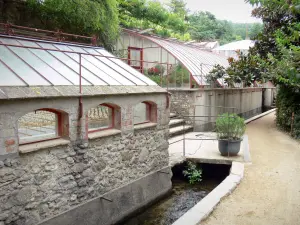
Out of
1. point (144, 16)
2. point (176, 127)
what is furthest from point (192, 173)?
point (144, 16)

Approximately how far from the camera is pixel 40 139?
5.31 metres

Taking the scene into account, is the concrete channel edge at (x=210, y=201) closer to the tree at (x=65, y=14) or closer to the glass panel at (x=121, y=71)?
the glass panel at (x=121, y=71)

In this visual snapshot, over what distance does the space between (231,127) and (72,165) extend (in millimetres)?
5407

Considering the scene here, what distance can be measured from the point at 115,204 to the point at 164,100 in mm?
3222

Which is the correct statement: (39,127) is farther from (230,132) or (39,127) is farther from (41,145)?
(230,132)

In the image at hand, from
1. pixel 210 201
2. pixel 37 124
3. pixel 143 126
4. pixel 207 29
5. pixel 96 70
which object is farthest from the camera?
pixel 207 29

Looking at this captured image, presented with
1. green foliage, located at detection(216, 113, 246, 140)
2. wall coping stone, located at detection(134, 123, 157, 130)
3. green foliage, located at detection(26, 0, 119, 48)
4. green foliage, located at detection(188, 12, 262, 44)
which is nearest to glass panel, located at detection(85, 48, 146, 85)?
wall coping stone, located at detection(134, 123, 157, 130)

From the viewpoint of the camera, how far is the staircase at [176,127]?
39.5 ft

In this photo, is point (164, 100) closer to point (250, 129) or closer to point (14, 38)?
point (14, 38)

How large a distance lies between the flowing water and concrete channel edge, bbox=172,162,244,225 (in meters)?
1.30

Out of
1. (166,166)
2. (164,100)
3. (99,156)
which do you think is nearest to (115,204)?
(99,156)

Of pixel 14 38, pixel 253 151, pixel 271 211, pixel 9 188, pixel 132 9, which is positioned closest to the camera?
pixel 9 188

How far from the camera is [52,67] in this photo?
20.4 feet

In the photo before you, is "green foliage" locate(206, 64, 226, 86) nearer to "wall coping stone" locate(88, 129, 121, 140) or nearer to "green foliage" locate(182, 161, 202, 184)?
"green foliage" locate(182, 161, 202, 184)
